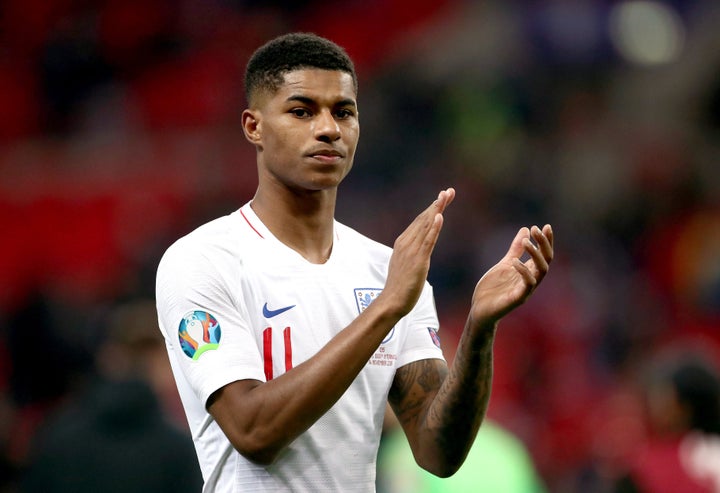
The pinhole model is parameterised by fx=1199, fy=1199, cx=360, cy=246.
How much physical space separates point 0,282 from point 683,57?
23.3 feet

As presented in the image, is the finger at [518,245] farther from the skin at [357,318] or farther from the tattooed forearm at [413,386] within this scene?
the tattooed forearm at [413,386]

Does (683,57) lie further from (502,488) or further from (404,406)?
(404,406)

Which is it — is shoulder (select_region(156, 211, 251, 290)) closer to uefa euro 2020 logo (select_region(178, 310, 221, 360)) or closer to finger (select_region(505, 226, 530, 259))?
uefa euro 2020 logo (select_region(178, 310, 221, 360))

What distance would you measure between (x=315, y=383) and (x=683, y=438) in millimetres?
2586

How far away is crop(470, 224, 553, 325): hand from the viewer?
123 inches

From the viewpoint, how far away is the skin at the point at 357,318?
9.52ft

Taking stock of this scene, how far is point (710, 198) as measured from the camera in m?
10.9

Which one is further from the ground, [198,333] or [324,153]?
[324,153]

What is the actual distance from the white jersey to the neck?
0.13 feet

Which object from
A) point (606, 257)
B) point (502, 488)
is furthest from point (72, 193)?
point (502, 488)

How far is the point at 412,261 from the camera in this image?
2998 mm

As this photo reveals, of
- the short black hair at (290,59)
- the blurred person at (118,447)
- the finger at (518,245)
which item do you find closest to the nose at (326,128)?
the short black hair at (290,59)

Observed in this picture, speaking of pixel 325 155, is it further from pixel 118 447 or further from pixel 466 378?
pixel 118 447

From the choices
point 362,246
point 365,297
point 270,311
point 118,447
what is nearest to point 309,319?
point 270,311
